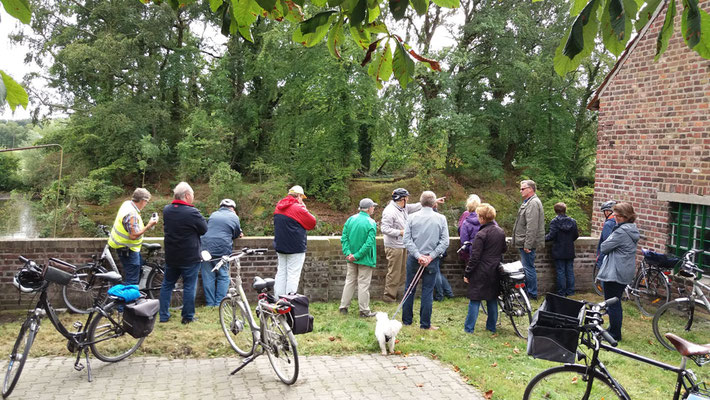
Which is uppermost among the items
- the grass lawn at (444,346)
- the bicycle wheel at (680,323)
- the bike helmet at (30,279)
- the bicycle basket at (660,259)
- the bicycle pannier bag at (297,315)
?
the bicycle basket at (660,259)

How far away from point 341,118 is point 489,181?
7.19 metres

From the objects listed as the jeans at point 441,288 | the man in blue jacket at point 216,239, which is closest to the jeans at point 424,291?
the jeans at point 441,288

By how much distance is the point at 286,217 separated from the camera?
7.46 meters

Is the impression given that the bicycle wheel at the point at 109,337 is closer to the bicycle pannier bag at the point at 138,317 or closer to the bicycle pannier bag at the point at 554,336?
the bicycle pannier bag at the point at 138,317

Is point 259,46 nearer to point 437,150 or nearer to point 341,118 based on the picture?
point 341,118

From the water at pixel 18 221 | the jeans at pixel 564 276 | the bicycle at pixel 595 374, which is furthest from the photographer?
the water at pixel 18 221

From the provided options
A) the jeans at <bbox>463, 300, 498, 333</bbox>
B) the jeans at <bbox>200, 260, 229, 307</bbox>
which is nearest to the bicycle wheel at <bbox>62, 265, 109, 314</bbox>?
the jeans at <bbox>200, 260, 229, 307</bbox>

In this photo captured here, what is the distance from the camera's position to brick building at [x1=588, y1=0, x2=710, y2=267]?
857cm

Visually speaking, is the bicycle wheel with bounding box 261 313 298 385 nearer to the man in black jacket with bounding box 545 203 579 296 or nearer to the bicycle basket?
the man in black jacket with bounding box 545 203 579 296

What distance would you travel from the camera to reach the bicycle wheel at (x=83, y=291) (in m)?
7.47

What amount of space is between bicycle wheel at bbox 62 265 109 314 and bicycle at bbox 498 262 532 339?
5.41 m

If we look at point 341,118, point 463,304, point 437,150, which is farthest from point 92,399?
point 437,150

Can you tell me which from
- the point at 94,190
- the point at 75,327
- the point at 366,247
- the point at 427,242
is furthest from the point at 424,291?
the point at 94,190

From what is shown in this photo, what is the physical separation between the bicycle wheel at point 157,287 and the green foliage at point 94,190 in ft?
43.2
